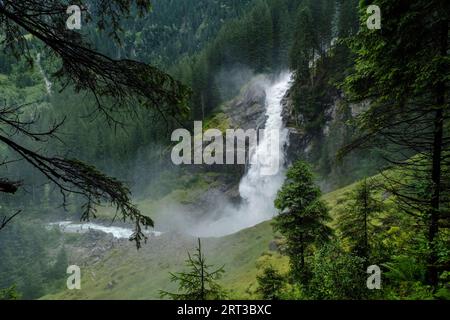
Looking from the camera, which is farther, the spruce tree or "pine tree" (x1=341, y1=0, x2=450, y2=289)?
the spruce tree

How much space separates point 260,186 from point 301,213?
42595 mm

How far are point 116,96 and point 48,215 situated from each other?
297ft

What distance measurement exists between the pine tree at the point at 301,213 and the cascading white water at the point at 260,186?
37521 millimetres

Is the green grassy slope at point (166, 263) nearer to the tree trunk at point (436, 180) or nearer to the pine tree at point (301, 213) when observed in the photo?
the pine tree at point (301, 213)

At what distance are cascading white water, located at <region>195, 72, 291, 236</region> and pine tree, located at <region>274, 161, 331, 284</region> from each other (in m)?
37.5

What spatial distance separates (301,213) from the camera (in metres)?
14.5

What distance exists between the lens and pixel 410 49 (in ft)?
23.9

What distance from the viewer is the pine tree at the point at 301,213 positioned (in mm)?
14484

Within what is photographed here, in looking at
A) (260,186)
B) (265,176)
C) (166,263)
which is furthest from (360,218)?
(265,176)

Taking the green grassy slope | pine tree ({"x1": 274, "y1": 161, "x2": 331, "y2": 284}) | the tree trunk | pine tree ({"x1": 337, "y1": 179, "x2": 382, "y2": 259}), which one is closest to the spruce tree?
pine tree ({"x1": 274, "y1": 161, "x2": 331, "y2": 284})

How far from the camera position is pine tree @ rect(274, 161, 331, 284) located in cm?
1448

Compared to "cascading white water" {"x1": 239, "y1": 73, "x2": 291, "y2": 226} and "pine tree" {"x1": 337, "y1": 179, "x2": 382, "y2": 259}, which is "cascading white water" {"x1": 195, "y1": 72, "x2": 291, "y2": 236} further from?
"pine tree" {"x1": 337, "y1": 179, "x2": 382, "y2": 259}
